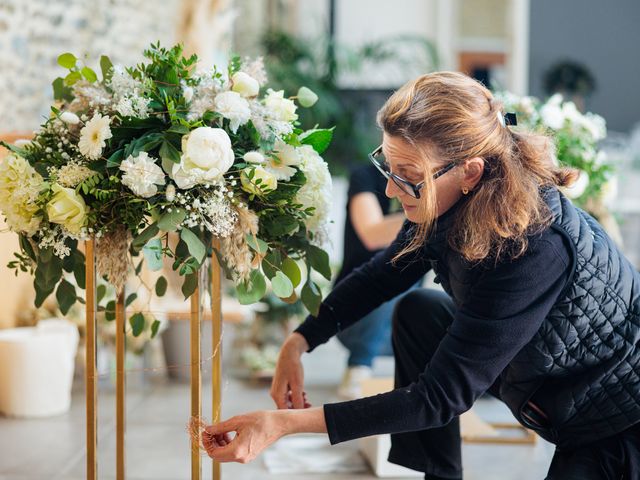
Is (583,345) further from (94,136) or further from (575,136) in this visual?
(575,136)

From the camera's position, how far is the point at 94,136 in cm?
160

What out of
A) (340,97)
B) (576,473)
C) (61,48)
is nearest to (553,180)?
(576,473)

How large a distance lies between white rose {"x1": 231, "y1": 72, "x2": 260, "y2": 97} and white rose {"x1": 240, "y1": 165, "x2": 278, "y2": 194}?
0.17 m

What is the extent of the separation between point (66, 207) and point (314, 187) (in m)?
0.48

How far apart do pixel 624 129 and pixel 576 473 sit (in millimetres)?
7399

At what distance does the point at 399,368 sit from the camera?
206cm

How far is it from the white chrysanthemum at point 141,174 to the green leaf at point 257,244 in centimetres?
22

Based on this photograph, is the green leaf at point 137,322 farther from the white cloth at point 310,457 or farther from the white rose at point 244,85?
the white cloth at point 310,457

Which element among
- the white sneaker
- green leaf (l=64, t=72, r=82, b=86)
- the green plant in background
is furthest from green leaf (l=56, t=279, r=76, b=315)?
the green plant in background


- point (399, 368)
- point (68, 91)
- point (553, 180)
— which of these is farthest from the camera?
point (399, 368)

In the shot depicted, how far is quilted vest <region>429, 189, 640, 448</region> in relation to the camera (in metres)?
1.60

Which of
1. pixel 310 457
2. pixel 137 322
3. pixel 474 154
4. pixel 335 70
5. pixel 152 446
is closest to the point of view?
pixel 474 154

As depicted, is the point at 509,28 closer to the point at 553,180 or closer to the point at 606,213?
the point at 606,213

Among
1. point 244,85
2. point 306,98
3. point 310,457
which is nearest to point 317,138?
point 306,98
